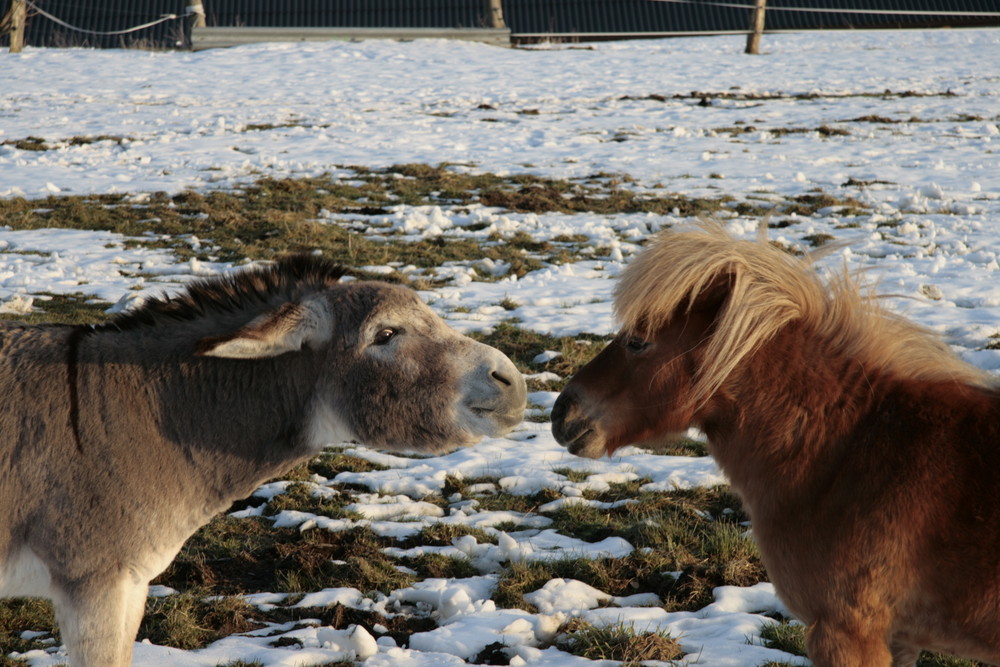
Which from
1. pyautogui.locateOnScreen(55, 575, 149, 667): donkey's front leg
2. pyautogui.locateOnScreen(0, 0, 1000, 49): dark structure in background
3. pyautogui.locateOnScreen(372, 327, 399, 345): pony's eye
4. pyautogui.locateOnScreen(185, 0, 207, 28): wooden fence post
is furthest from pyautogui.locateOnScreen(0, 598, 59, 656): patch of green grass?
pyautogui.locateOnScreen(0, 0, 1000, 49): dark structure in background

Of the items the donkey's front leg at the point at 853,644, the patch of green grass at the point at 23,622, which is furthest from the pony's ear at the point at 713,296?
the patch of green grass at the point at 23,622

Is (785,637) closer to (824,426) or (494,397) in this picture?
(824,426)

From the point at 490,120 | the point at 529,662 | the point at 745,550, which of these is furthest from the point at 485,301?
the point at 490,120

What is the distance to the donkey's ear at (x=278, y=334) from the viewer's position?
10.3ft

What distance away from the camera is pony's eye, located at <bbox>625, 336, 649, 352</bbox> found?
3262 mm

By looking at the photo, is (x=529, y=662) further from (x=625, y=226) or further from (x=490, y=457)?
(x=625, y=226)

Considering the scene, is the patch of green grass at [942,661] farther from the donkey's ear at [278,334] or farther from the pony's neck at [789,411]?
the donkey's ear at [278,334]

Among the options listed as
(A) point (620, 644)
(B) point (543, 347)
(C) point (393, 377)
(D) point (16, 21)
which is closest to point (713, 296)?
(C) point (393, 377)

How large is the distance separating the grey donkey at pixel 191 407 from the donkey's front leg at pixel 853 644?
1.33 m

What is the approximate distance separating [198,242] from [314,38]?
19.6 m

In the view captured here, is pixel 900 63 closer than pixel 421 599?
No

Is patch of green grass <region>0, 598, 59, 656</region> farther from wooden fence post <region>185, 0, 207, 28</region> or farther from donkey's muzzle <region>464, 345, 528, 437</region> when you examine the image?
wooden fence post <region>185, 0, 207, 28</region>

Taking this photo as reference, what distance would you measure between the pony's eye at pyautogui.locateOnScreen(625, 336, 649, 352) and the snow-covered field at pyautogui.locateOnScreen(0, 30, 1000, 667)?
3.42ft

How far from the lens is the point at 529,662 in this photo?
12.3 ft
